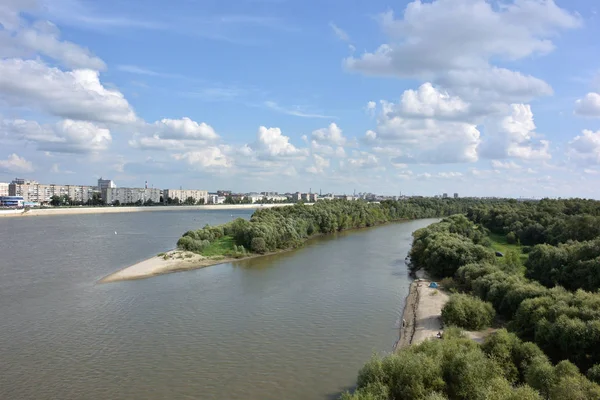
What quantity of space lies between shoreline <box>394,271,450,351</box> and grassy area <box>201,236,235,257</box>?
73.9 ft

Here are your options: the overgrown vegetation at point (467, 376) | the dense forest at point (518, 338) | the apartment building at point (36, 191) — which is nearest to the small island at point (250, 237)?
the dense forest at point (518, 338)

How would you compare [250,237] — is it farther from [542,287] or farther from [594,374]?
[594,374]

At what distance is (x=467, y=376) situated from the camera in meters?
14.3

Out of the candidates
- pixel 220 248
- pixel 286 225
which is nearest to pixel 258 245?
pixel 220 248

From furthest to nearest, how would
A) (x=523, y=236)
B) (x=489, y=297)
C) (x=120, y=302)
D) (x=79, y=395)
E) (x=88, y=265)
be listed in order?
(x=523, y=236) → (x=88, y=265) → (x=120, y=302) → (x=489, y=297) → (x=79, y=395)

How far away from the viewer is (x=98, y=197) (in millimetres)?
186750

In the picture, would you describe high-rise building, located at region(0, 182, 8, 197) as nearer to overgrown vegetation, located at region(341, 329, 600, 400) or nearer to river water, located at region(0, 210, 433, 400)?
river water, located at region(0, 210, 433, 400)

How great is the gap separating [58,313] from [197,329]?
9440 millimetres

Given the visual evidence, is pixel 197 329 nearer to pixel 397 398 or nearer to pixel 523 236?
pixel 397 398

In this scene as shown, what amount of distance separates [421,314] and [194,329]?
13372 millimetres

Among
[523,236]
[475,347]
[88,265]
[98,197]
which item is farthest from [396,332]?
[98,197]

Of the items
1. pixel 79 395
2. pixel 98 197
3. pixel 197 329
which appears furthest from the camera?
pixel 98 197

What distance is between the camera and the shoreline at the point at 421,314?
22125 mm

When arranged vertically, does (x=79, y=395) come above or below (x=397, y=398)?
below
